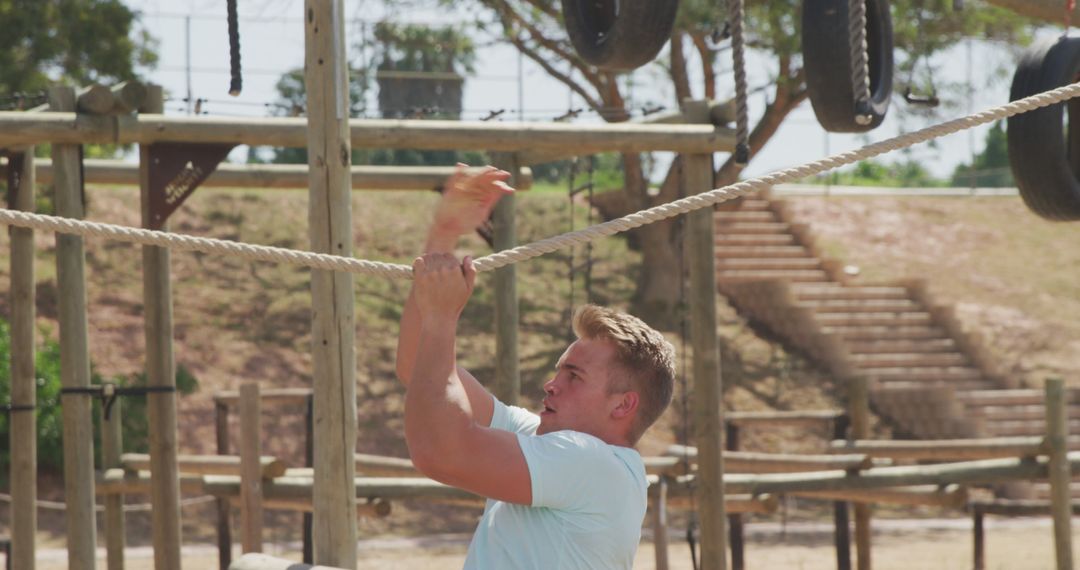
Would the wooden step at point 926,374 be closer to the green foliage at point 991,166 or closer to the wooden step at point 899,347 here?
the wooden step at point 899,347

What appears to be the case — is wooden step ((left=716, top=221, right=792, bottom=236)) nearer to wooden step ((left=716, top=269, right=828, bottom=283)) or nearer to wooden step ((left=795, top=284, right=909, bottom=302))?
wooden step ((left=716, top=269, right=828, bottom=283))

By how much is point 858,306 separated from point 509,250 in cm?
1522

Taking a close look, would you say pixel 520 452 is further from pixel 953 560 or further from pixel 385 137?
pixel 953 560

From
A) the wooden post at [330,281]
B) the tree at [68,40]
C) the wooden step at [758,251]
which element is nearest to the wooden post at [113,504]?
the wooden post at [330,281]

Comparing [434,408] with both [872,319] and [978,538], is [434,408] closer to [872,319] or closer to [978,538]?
[978,538]

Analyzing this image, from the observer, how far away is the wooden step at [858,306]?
17938mm

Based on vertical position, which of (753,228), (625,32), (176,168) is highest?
(625,32)

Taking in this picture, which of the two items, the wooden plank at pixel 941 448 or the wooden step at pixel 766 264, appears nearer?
the wooden plank at pixel 941 448

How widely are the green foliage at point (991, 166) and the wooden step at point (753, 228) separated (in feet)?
→ 16.4

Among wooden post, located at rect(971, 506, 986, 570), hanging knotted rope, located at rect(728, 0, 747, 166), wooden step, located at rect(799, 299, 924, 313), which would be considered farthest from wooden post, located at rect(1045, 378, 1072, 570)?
wooden step, located at rect(799, 299, 924, 313)

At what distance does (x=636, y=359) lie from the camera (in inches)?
104

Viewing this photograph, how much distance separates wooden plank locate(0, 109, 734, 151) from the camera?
590cm

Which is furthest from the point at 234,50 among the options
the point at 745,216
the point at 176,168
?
the point at 745,216

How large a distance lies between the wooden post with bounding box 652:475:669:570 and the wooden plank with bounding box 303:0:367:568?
3087 millimetres
